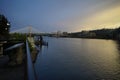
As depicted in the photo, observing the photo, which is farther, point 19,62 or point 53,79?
point 53,79

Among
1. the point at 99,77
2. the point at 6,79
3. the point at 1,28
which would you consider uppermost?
the point at 1,28

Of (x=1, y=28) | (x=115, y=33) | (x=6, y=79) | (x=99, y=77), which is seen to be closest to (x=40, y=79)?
(x=99, y=77)

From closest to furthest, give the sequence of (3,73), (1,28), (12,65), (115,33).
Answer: (3,73), (12,65), (1,28), (115,33)

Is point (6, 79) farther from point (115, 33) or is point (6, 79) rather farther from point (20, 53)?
point (115, 33)

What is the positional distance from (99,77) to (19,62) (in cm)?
1094

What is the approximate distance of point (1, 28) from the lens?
2897 centimetres

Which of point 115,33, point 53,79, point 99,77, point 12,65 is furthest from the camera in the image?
point 115,33

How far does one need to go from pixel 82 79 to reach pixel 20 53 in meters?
9.23

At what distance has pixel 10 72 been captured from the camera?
641cm

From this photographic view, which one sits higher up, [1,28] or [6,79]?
[1,28]

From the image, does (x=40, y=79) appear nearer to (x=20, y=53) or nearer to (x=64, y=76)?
(x=64, y=76)

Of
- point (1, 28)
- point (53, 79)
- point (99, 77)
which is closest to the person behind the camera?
point (53, 79)

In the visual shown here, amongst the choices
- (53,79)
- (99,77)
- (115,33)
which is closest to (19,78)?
(53,79)

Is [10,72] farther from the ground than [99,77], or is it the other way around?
[10,72]
